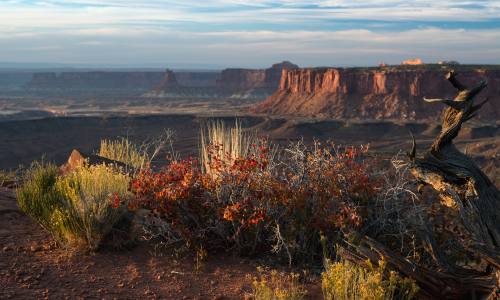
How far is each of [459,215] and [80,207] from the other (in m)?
3.91

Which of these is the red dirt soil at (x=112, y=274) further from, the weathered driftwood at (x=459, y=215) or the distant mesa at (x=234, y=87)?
the distant mesa at (x=234, y=87)

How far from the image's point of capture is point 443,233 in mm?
5496

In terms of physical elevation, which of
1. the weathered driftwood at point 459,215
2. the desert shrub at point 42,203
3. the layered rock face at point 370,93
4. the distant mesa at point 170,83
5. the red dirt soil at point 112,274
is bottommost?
the distant mesa at point 170,83

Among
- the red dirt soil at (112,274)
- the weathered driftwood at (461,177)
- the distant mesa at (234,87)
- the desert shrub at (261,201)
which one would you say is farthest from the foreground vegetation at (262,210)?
the distant mesa at (234,87)

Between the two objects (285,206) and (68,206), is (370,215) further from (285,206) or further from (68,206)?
(68,206)

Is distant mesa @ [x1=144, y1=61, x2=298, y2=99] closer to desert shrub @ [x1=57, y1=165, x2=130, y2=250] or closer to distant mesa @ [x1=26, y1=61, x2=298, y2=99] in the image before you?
distant mesa @ [x1=26, y1=61, x2=298, y2=99]

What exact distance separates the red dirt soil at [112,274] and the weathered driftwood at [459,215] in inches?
37.3

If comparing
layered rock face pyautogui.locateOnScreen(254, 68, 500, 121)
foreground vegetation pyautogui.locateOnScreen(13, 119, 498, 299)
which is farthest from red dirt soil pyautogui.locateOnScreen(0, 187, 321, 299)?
layered rock face pyautogui.locateOnScreen(254, 68, 500, 121)

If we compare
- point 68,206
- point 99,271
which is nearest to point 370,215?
point 99,271

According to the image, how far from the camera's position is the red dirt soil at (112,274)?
479 centimetres

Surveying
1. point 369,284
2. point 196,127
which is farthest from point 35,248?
point 196,127

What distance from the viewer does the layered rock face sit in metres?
69.4

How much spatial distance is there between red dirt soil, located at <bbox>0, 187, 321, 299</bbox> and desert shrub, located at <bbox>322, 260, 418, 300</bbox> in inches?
24.3

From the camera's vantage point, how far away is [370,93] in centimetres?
7825
